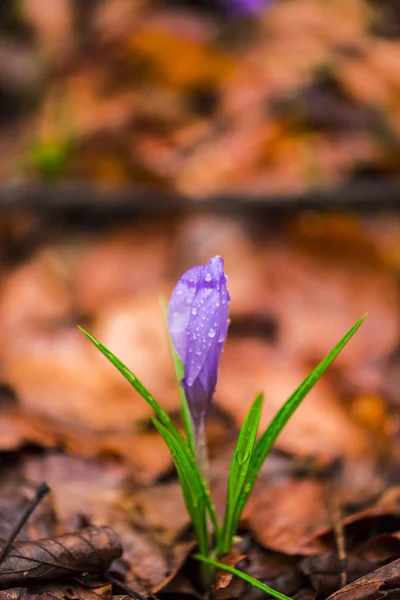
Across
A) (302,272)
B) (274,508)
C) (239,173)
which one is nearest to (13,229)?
(239,173)

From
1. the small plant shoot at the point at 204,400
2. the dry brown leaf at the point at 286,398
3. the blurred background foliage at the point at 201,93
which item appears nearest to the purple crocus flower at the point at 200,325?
the small plant shoot at the point at 204,400

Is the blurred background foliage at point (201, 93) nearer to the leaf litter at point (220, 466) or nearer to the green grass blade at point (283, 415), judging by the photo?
the leaf litter at point (220, 466)

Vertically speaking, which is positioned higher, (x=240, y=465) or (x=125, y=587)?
(x=240, y=465)

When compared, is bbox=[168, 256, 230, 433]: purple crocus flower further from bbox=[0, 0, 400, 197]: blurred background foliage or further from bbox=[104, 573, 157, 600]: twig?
bbox=[0, 0, 400, 197]: blurred background foliage

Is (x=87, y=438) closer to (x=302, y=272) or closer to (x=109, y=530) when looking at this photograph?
(x=109, y=530)

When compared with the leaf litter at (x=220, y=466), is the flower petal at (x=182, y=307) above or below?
above

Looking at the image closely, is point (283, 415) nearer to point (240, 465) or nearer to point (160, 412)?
point (240, 465)

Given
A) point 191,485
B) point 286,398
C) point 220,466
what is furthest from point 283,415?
point 286,398
